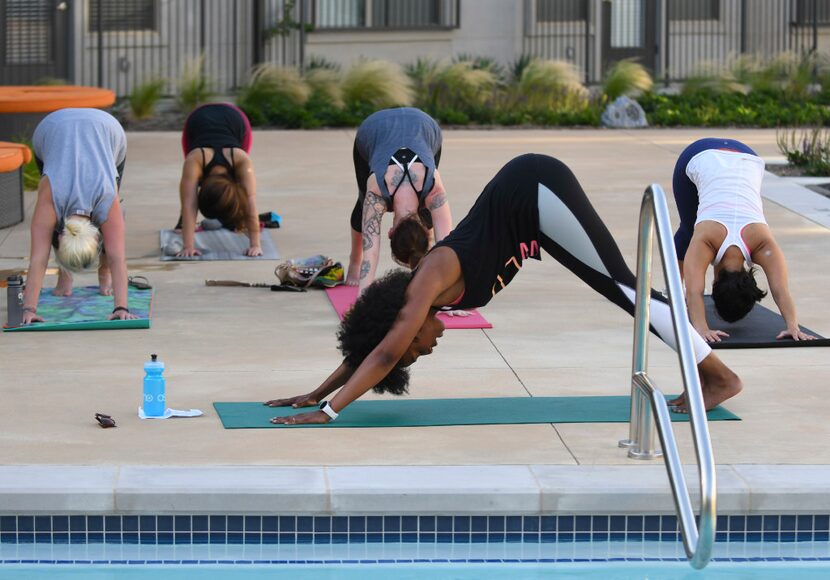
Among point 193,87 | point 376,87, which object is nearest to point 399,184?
point 376,87

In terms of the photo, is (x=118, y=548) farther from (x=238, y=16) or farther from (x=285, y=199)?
(x=238, y=16)

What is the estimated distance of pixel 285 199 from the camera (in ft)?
46.0

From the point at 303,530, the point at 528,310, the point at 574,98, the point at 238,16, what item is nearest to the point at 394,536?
the point at 303,530

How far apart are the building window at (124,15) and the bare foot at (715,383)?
1721 centimetres

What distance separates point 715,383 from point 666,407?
121 cm

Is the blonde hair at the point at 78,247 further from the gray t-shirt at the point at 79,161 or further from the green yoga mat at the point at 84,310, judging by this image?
the green yoga mat at the point at 84,310

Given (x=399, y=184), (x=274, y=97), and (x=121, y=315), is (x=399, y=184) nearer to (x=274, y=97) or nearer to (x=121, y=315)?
(x=121, y=315)

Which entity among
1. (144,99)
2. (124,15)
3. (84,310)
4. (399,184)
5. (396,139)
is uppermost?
(124,15)

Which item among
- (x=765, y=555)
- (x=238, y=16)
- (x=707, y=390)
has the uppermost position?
(x=238, y=16)

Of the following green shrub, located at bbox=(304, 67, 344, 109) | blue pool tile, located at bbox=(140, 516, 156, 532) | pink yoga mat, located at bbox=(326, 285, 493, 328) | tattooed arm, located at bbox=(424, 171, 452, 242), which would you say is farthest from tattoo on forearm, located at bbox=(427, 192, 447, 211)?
green shrub, located at bbox=(304, 67, 344, 109)

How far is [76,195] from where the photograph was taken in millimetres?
8445

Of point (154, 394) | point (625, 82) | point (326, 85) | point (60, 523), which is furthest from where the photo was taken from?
point (625, 82)

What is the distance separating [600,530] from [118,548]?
5.78 ft

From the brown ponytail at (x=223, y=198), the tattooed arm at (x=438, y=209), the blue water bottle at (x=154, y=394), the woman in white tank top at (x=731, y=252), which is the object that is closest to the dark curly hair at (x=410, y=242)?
the blue water bottle at (x=154, y=394)
